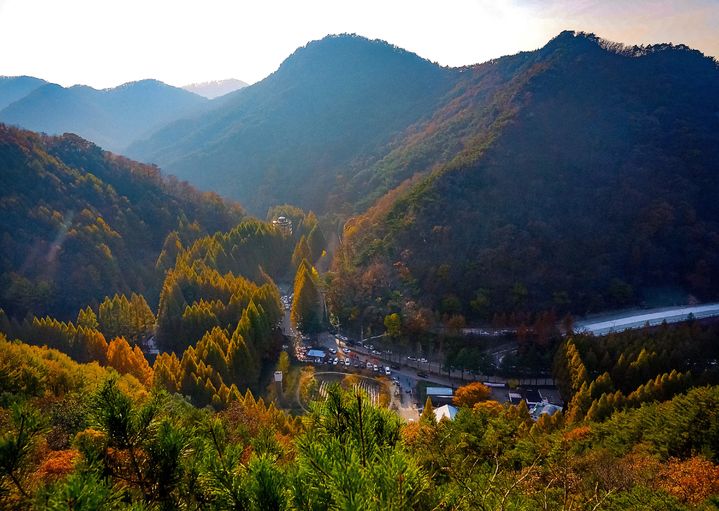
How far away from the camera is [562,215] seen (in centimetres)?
5897

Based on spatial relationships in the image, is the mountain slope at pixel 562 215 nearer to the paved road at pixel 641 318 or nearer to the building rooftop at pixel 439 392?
the paved road at pixel 641 318

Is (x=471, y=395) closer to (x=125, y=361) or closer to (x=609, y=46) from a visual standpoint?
(x=125, y=361)

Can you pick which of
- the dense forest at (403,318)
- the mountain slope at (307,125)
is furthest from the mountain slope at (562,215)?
the mountain slope at (307,125)

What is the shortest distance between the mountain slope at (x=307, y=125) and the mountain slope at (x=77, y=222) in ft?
149

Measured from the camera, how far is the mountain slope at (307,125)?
135 m

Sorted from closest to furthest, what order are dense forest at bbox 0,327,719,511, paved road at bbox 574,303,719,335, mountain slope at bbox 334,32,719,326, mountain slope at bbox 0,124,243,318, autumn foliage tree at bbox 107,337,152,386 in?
dense forest at bbox 0,327,719,511 → autumn foliage tree at bbox 107,337,152,386 → paved road at bbox 574,303,719,335 → mountain slope at bbox 334,32,719,326 → mountain slope at bbox 0,124,243,318

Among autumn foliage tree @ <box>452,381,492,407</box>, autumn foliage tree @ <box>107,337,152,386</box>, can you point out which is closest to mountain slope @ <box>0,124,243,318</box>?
autumn foliage tree @ <box>107,337,152,386</box>

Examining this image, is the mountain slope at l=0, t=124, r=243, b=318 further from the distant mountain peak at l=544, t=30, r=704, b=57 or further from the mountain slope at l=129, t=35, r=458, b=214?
the distant mountain peak at l=544, t=30, r=704, b=57

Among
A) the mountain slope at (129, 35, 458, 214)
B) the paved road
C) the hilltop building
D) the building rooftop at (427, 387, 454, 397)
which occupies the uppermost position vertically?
the mountain slope at (129, 35, 458, 214)

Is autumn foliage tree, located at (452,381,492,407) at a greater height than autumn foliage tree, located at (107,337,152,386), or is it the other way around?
autumn foliage tree, located at (107,337,152,386)

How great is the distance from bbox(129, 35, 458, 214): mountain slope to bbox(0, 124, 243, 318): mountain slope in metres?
45.3

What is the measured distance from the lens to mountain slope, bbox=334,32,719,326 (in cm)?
5159

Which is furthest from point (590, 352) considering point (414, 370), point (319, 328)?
point (319, 328)

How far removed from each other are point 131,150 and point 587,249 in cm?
20499
